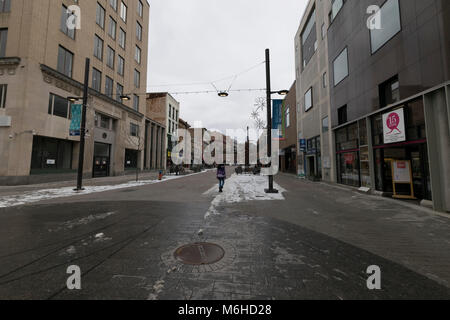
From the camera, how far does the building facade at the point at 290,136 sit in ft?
89.6

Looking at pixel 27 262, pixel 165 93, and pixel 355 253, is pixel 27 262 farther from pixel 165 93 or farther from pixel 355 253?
pixel 165 93

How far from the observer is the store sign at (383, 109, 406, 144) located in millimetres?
8648

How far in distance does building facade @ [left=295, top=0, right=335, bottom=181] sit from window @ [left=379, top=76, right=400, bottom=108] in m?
6.01

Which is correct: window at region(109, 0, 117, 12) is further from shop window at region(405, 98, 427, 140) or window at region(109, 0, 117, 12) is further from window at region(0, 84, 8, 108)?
shop window at region(405, 98, 427, 140)

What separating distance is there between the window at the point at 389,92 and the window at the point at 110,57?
27.6 m

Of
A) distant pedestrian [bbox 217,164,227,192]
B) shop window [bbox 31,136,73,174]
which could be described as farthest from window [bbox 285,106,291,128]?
shop window [bbox 31,136,73,174]

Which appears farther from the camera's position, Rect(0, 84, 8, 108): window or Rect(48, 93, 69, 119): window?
Rect(48, 93, 69, 119): window

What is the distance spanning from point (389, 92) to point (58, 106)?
23.9m

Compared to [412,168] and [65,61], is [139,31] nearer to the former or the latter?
[65,61]

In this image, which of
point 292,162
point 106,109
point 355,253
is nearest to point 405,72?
point 355,253

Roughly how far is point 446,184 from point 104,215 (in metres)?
11.7

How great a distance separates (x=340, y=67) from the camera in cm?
1445

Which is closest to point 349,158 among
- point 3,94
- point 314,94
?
point 314,94

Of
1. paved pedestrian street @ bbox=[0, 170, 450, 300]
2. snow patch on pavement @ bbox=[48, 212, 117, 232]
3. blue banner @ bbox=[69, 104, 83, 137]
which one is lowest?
paved pedestrian street @ bbox=[0, 170, 450, 300]
